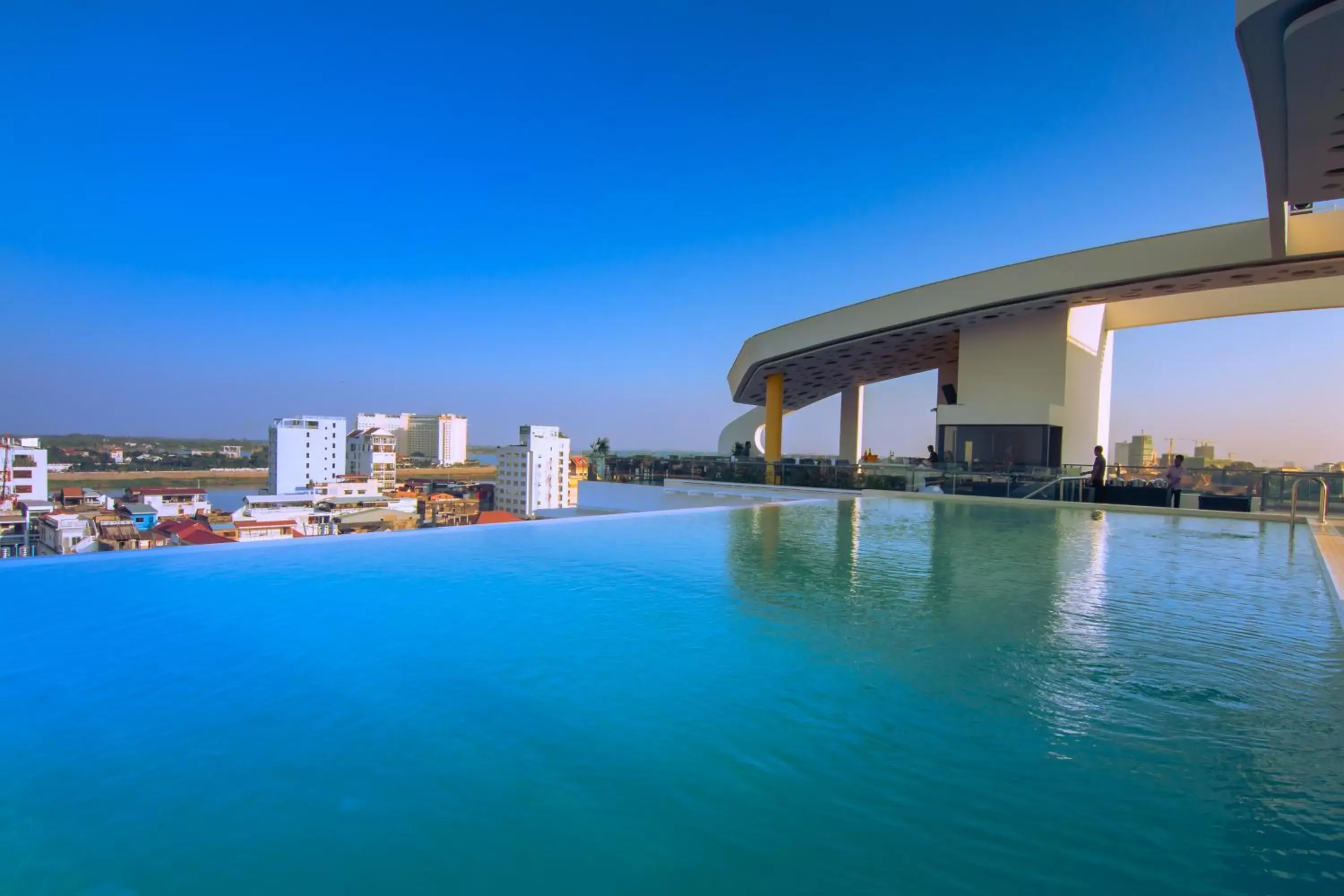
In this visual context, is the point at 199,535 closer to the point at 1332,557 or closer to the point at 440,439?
the point at 1332,557

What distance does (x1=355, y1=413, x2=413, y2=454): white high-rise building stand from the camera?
164 ft

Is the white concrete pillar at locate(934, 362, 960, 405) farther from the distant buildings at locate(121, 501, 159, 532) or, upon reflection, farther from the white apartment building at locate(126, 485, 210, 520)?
the white apartment building at locate(126, 485, 210, 520)

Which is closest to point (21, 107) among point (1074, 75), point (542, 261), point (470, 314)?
point (542, 261)

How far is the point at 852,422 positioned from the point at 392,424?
3911 cm

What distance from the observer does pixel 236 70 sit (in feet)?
49.9

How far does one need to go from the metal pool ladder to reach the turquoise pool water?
648 cm

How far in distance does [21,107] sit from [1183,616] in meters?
27.1

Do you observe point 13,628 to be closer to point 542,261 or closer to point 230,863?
point 230,863

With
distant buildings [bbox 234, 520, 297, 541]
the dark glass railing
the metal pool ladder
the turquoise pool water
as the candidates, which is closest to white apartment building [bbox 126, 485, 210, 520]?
distant buildings [bbox 234, 520, 297, 541]

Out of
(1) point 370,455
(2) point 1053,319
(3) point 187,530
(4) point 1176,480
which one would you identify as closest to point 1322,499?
(4) point 1176,480

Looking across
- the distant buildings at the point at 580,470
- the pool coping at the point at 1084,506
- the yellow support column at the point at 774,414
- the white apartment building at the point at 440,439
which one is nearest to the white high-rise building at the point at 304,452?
the white apartment building at the point at 440,439

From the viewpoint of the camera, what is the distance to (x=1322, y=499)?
10109 mm

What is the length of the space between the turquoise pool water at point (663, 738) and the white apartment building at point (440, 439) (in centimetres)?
4906

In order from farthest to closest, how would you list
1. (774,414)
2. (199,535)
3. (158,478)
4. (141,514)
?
(158,478) → (774,414) → (141,514) → (199,535)
